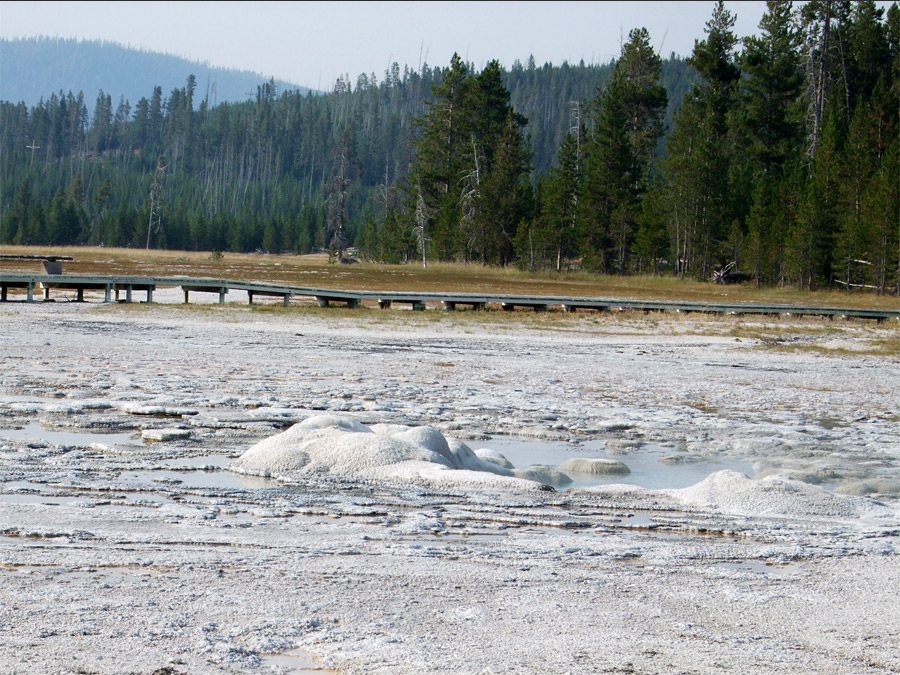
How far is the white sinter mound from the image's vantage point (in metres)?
7.54

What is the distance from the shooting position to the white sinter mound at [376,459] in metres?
7.54

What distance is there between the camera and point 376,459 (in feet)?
25.8

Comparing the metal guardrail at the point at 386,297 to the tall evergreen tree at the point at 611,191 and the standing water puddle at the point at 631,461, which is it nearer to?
the standing water puddle at the point at 631,461

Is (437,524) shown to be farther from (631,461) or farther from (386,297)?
(386,297)

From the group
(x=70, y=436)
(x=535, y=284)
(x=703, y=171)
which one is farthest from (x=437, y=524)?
(x=703, y=171)

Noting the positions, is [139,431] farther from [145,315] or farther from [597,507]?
[145,315]

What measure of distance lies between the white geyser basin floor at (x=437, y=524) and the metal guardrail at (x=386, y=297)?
53.3 ft

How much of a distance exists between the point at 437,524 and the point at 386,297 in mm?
24745

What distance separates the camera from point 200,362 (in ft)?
50.6

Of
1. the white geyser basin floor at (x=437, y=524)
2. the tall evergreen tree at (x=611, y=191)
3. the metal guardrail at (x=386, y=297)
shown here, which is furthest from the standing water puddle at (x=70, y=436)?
the tall evergreen tree at (x=611, y=191)

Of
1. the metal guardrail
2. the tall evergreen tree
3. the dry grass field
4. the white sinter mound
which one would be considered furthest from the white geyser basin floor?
the tall evergreen tree

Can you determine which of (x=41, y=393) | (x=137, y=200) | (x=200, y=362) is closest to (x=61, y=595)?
(x=41, y=393)

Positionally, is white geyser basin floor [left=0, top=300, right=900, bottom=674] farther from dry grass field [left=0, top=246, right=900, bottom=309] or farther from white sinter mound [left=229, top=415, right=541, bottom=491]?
dry grass field [left=0, top=246, right=900, bottom=309]

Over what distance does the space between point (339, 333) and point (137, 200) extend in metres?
132
